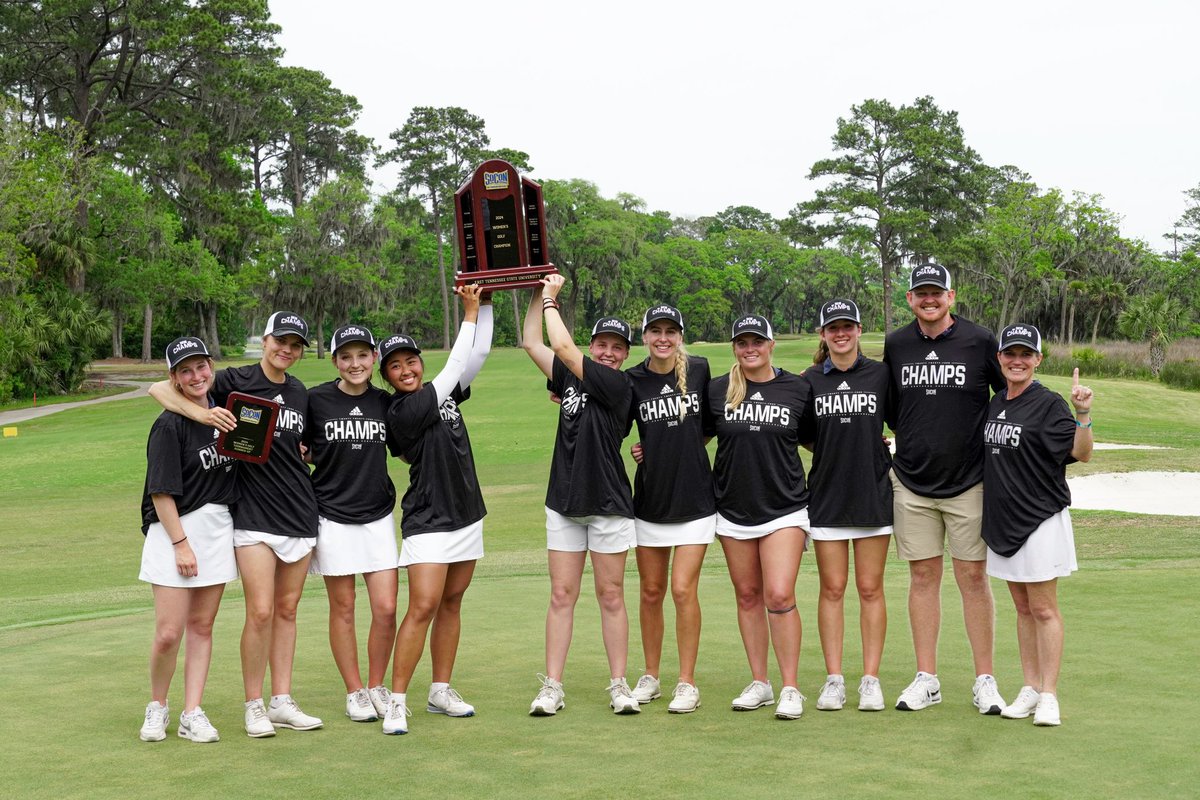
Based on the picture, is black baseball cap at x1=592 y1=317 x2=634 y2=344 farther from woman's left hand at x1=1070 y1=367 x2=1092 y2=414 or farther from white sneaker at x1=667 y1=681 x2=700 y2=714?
woman's left hand at x1=1070 y1=367 x2=1092 y2=414

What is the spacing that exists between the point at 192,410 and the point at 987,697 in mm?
4272

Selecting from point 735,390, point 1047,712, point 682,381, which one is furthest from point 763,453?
point 1047,712

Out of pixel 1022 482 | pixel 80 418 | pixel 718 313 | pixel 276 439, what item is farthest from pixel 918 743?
pixel 718 313

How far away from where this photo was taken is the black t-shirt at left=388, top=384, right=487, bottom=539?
239 inches

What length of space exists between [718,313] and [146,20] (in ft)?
188

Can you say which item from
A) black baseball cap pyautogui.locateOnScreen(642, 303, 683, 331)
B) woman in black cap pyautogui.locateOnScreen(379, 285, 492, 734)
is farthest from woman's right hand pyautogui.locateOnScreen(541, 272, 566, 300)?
black baseball cap pyautogui.locateOnScreen(642, 303, 683, 331)

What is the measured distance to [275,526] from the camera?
586 centimetres

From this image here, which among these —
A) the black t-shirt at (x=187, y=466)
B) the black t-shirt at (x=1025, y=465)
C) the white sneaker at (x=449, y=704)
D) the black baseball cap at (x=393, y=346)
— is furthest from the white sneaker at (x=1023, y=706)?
the black t-shirt at (x=187, y=466)

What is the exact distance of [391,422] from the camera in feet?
20.0

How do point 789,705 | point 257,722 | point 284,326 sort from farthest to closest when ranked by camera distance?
1. point 284,326
2. point 789,705
3. point 257,722

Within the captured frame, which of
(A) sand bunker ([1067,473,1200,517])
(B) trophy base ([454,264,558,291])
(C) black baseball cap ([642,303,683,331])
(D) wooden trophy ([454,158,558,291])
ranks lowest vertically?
(A) sand bunker ([1067,473,1200,517])

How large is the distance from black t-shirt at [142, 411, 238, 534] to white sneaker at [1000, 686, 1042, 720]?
4.06 meters

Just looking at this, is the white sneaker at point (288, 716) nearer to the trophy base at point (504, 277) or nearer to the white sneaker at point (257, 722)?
the white sneaker at point (257, 722)

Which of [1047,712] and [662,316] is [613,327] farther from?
[1047,712]
